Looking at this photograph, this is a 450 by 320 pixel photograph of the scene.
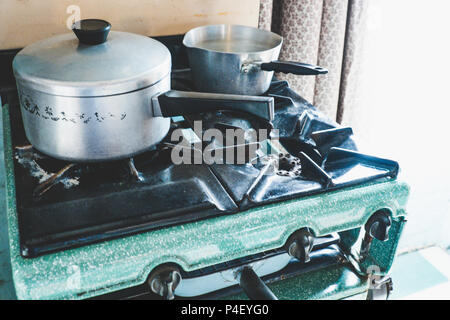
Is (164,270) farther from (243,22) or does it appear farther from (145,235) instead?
(243,22)

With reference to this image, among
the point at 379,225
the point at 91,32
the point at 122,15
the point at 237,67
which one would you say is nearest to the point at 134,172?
the point at 91,32

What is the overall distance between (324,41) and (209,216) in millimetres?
1104

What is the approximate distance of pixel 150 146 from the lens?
3.08 ft

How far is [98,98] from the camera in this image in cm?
82

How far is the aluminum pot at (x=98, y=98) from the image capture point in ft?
2.68

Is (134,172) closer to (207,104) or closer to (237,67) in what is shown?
(207,104)

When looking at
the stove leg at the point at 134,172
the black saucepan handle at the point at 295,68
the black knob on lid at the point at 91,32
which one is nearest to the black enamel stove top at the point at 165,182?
the stove leg at the point at 134,172

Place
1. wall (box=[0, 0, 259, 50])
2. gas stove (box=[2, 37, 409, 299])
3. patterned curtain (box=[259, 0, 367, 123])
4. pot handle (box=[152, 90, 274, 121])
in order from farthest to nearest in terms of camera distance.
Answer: patterned curtain (box=[259, 0, 367, 123]), wall (box=[0, 0, 259, 50]), pot handle (box=[152, 90, 274, 121]), gas stove (box=[2, 37, 409, 299])

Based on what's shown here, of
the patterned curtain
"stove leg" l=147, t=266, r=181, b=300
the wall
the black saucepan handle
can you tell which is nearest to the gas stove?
"stove leg" l=147, t=266, r=181, b=300

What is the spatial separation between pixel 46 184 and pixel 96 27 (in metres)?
0.32

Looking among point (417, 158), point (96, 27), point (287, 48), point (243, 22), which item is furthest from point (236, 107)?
point (417, 158)

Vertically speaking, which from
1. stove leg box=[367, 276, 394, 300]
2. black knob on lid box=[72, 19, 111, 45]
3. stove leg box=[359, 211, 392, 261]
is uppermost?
black knob on lid box=[72, 19, 111, 45]

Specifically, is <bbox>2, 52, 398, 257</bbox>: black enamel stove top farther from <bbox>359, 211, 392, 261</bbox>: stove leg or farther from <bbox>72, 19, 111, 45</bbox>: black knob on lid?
<bbox>72, 19, 111, 45</bbox>: black knob on lid

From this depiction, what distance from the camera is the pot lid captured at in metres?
0.81
